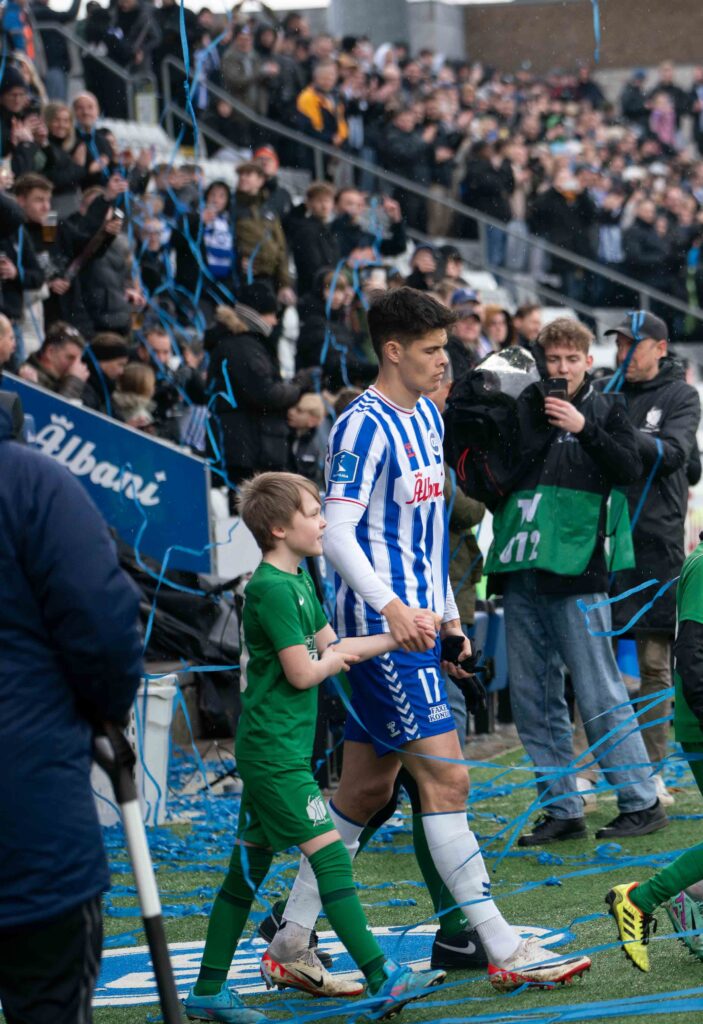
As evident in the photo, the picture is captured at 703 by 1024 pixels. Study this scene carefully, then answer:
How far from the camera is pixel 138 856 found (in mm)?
3086

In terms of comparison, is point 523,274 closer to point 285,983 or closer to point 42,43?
point 42,43

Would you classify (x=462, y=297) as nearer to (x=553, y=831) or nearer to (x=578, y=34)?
(x=553, y=831)

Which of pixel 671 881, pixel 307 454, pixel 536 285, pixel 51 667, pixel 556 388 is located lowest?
pixel 536 285

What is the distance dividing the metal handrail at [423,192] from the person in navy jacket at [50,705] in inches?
569

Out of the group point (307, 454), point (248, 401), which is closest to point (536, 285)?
point (307, 454)

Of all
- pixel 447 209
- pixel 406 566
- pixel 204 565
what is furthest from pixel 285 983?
pixel 447 209

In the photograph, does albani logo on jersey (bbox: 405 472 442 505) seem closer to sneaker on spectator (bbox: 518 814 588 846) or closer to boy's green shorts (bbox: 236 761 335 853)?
boy's green shorts (bbox: 236 761 335 853)

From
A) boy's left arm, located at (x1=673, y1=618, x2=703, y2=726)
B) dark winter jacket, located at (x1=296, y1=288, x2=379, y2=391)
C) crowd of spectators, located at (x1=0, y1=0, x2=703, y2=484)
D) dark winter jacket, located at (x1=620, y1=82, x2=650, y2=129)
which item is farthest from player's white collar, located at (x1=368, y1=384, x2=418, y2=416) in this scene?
dark winter jacket, located at (x1=620, y1=82, x2=650, y2=129)

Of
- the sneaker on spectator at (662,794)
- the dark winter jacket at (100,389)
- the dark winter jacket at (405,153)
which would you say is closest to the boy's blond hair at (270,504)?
the sneaker on spectator at (662,794)

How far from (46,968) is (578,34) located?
35.7 metres

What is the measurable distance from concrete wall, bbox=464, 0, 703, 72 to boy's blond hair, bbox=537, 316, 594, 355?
30.3 meters

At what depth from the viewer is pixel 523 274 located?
66.7 ft

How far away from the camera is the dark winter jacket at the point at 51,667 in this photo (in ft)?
9.46

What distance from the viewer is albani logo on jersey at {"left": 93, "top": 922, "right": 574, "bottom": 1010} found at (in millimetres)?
4621
